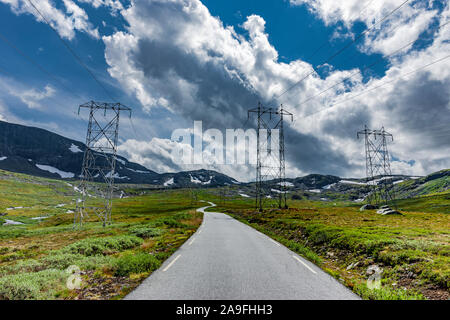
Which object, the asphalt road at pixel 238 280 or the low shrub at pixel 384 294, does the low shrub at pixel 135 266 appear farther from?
the low shrub at pixel 384 294

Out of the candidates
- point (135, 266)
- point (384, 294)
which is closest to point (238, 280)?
point (135, 266)

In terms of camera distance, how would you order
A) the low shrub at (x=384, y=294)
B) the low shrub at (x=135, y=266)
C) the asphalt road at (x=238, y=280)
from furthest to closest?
the low shrub at (x=135, y=266) < the low shrub at (x=384, y=294) < the asphalt road at (x=238, y=280)

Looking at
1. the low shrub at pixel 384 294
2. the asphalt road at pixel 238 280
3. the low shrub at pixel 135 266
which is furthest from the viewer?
the low shrub at pixel 135 266

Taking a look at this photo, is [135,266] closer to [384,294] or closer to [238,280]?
[238,280]

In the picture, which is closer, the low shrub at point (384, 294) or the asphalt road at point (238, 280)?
the asphalt road at point (238, 280)

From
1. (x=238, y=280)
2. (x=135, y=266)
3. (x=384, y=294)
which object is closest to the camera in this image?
(x=384, y=294)

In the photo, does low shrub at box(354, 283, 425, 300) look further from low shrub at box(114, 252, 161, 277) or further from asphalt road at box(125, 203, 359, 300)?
low shrub at box(114, 252, 161, 277)

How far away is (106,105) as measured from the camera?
1351 inches

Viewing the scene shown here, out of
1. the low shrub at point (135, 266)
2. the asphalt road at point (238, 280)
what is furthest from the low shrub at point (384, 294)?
the low shrub at point (135, 266)

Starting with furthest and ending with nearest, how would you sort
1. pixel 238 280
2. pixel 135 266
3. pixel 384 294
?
pixel 135 266 → pixel 238 280 → pixel 384 294

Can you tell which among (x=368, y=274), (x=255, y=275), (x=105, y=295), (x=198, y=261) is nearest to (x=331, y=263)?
(x=368, y=274)

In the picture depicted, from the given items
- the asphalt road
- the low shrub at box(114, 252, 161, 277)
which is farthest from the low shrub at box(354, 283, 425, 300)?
the low shrub at box(114, 252, 161, 277)
